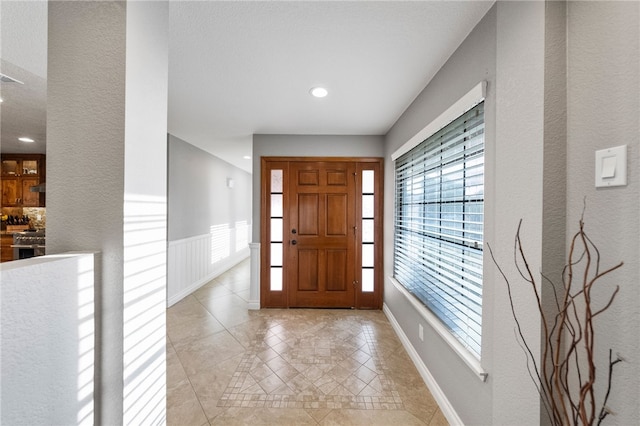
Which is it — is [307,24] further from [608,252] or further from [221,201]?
[221,201]

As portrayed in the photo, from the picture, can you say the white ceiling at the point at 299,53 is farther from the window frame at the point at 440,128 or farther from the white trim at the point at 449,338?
the white trim at the point at 449,338

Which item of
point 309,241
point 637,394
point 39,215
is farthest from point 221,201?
point 637,394

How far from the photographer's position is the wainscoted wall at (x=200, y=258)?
362cm

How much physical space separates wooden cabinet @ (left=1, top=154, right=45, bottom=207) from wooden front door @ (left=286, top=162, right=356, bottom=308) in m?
4.50

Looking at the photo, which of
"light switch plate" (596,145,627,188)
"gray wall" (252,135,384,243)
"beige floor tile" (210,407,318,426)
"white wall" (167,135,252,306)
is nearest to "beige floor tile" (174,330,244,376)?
"beige floor tile" (210,407,318,426)

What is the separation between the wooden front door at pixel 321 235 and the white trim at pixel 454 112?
131 cm

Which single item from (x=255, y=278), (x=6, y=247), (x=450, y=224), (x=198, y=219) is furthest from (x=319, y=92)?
(x=6, y=247)

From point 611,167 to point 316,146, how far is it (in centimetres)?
290

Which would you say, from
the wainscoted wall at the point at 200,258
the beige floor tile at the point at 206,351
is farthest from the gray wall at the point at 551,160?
the wainscoted wall at the point at 200,258

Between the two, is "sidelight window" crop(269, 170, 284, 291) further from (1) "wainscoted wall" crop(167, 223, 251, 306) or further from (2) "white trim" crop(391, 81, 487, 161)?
(2) "white trim" crop(391, 81, 487, 161)

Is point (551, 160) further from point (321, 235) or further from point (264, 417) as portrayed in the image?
point (321, 235)

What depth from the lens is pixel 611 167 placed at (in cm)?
81

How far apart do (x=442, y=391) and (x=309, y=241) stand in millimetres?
2169

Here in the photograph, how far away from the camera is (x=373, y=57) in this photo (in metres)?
1.69
